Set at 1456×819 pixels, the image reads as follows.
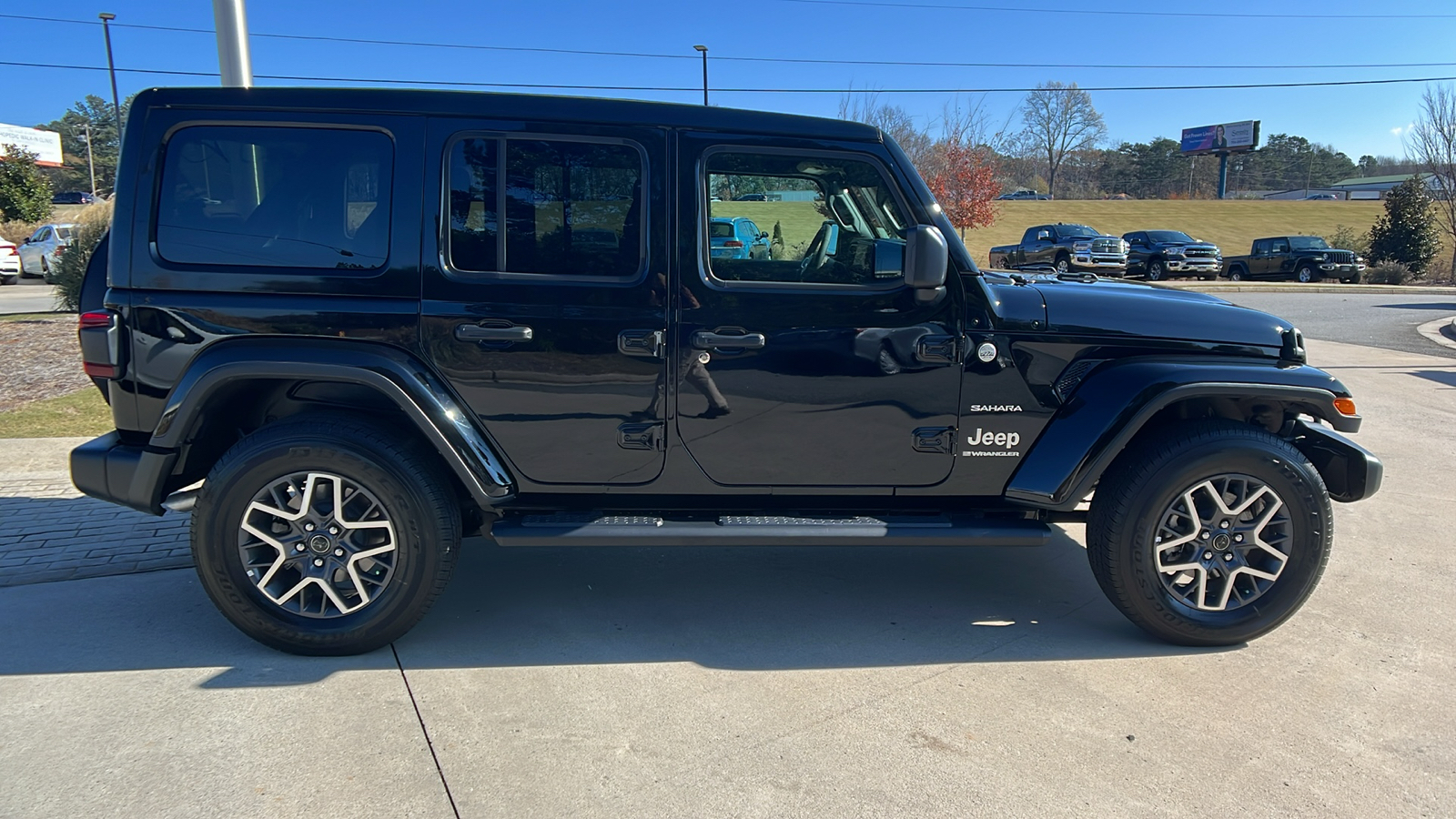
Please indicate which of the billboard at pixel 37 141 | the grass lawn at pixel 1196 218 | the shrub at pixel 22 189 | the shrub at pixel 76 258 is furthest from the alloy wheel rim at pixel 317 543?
the billboard at pixel 37 141

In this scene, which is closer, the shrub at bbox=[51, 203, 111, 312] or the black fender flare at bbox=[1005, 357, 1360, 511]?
the black fender flare at bbox=[1005, 357, 1360, 511]

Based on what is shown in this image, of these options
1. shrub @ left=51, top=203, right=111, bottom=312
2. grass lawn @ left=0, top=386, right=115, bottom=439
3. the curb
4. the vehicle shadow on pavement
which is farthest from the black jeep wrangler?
the curb

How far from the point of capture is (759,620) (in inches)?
150

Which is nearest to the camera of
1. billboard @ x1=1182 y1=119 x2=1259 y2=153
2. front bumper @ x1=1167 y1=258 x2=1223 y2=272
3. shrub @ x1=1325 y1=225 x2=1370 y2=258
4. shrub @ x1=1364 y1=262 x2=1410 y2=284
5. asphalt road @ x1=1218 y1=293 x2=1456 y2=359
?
asphalt road @ x1=1218 y1=293 x2=1456 y2=359

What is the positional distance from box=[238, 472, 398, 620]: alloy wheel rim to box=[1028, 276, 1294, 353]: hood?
2.76 m

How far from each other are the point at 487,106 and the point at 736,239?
1067 millimetres

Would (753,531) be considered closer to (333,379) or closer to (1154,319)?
(333,379)

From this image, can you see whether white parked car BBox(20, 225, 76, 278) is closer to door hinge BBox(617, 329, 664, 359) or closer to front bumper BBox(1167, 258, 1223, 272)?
door hinge BBox(617, 329, 664, 359)

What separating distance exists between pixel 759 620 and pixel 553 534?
1.01 meters

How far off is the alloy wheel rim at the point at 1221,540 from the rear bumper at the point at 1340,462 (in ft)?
1.43

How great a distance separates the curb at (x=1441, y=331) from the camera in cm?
1378

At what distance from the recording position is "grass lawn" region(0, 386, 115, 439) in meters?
6.70

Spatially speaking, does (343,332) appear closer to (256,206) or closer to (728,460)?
(256,206)

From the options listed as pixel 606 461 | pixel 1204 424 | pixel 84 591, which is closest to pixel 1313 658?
pixel 1204 424
